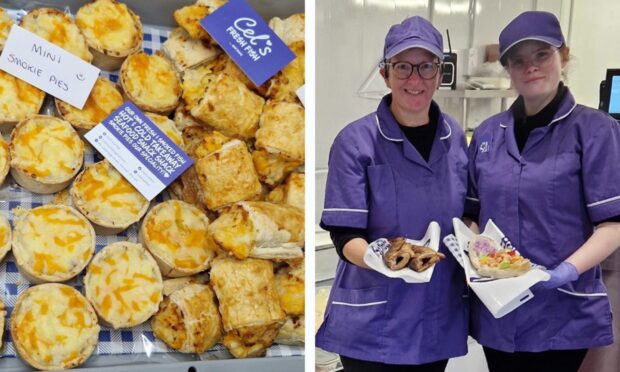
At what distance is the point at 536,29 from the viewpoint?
1.37 meters

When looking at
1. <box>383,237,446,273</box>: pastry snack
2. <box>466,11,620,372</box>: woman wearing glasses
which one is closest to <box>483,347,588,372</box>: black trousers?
<box>466,11,620,372</box>: woman wearing glasses

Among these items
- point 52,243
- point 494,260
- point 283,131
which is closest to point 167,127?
point 283,131

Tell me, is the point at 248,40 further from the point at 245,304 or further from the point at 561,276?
the point at 561,276

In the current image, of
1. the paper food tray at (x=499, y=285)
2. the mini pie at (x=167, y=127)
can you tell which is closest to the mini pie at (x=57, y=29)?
the mini pie at (x=167, y=127)

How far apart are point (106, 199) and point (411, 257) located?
952 millimetres

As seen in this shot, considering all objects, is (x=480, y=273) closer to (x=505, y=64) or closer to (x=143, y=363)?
(x=505, y=64)

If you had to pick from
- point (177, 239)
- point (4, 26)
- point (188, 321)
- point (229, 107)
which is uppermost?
point (4, 26)

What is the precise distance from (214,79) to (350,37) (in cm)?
67

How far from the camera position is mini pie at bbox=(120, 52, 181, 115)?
1.89m

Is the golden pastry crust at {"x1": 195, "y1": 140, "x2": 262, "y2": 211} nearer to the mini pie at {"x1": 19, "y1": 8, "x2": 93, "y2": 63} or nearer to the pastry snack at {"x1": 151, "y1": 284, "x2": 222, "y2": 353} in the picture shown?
the pastry snack at {"x1": 151, "y1": 284, "x2": 222, "y2": 353}

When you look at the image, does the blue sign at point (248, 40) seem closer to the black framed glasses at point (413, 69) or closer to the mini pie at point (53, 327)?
the black framed glasses at point (413, 69)

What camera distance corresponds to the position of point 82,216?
178cm

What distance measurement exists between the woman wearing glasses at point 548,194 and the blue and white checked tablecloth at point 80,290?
27.7 inches

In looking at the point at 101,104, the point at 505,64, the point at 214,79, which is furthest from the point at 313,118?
the point at 101,104
